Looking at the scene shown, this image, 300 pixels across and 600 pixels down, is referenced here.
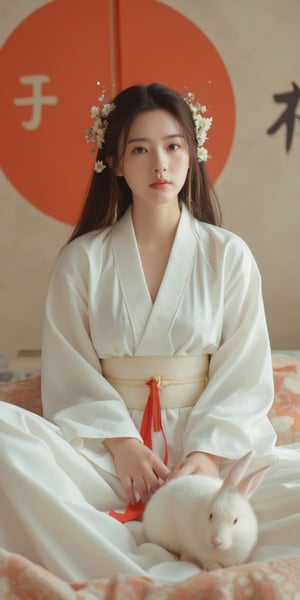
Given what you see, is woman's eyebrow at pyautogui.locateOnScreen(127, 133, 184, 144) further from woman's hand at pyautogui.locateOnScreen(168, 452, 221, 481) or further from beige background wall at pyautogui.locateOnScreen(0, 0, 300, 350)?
beige background wall at pyautogui.locateOnScreen(0, 0, 300, 350)

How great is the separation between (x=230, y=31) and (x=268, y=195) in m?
0.90

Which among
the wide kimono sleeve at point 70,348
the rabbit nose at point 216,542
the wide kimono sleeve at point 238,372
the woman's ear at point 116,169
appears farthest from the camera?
the woman's ear at point 116,169

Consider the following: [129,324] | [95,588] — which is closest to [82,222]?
[129,324]

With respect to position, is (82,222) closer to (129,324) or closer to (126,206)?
(126,206)

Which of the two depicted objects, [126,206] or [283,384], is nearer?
[126,206]

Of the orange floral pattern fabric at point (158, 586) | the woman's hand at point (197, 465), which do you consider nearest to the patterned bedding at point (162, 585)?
the orange floral pattern fabric at point (158, 586)

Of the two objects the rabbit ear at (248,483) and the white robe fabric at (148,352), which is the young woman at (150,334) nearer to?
the white robe fabric at (148,352)

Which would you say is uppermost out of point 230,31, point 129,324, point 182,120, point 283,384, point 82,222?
point 230,31

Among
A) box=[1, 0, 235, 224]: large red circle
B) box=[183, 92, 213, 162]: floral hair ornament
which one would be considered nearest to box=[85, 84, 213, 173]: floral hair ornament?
box=[183, 92, 213, 162]: floral hair ornament

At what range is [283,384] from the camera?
2.98 metres

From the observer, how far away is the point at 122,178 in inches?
101

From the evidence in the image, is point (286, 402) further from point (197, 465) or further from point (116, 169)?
point (116, 169)

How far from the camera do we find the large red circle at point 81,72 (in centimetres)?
457

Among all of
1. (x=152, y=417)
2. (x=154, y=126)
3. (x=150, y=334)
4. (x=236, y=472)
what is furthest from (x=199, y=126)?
(x=236, y=472)
